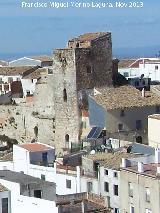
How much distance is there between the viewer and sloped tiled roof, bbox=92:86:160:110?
59219 millimetres

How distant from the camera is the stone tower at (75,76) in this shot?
6022 centimetres

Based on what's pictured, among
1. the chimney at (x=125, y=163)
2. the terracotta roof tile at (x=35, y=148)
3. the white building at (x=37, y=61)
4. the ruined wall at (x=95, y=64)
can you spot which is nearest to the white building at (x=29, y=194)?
the chimney at (x=125, y=163)

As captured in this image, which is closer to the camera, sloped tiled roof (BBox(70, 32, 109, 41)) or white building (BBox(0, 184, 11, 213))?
white building (BBox(0, 184, 11, 213))

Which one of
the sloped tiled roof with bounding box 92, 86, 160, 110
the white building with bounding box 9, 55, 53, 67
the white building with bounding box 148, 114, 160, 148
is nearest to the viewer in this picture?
the white building with bounding box 148, 114, 160, 148

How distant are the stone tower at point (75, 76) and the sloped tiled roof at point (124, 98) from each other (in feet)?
3.96

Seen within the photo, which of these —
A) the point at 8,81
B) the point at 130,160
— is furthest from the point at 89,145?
the point at 8,81

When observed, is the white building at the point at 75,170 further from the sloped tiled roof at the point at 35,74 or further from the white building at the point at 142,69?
the white building at the point at 142,69

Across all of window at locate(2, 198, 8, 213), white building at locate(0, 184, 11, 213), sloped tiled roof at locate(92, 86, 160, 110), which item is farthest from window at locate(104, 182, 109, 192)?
sloped tiled roof at locate(92, 86, 160, 110)

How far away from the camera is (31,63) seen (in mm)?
90750

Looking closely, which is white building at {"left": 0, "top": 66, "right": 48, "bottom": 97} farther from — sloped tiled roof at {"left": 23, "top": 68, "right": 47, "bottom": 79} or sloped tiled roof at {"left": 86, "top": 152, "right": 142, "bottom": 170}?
sloped tiled roof at {"left": 86, "top": 152, "right": 142, "bottom": 170}

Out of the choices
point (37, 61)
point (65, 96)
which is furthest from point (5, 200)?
point (37, 61)

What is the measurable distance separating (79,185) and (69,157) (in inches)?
160

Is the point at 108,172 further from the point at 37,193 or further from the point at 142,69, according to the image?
the point at 142,69

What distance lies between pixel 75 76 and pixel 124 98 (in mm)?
3737
